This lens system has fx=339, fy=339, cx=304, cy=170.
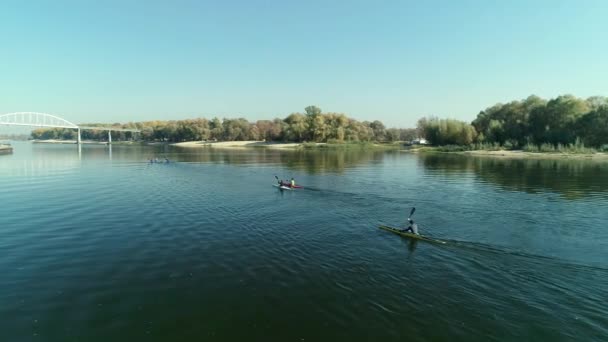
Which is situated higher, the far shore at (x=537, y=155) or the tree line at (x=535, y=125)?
the tree line at (x=535, y=125)

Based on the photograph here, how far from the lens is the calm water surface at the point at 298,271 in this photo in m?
13.7

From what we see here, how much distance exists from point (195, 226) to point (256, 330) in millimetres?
15992

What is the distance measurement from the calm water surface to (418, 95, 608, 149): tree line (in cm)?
10129

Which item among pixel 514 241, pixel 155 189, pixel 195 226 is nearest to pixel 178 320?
pixel 195 226

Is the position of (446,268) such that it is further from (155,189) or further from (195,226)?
(155,189)

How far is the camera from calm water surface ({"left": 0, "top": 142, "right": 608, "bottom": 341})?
44.9 feet

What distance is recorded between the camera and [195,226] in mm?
27672

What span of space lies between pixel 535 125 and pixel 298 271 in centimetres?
14495

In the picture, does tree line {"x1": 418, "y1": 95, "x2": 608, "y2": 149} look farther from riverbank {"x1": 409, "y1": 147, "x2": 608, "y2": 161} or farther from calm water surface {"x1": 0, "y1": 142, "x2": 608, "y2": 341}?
calm water surface {"x1": 0, "y1": 142, "x2": 608, "y2": 341}

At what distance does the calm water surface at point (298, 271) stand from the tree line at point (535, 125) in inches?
3988

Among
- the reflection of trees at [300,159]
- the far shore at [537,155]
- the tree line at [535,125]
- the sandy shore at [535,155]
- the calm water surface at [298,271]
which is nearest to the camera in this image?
the calm water surface at [298,271]

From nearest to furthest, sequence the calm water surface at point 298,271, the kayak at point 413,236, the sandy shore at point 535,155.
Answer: the calm water surface at point 298,271, the kayak at point 413,236, the sandy shore at point 535,155

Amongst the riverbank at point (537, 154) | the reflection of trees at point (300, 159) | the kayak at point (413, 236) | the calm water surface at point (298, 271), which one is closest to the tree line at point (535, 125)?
the riverbank at point (537, 154)

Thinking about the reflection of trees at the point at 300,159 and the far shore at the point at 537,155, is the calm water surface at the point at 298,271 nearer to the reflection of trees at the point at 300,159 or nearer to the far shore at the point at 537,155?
the reflection of trees at the point at 300,159
